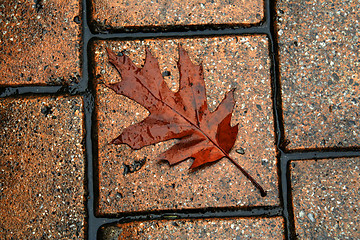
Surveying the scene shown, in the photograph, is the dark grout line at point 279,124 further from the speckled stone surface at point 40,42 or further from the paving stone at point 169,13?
the speckled stone surface at point 40,42

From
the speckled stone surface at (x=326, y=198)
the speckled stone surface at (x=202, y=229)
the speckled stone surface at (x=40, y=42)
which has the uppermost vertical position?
the speckled stone surface at (x=40, y=42)

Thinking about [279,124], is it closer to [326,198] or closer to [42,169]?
[326,198]

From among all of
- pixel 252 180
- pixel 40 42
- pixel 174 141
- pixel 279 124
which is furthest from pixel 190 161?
pixel 40 42

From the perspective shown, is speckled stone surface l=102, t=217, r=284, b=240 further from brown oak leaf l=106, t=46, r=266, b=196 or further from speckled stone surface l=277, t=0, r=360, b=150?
speckled stone surface l=277, t=0, r=360, b=150

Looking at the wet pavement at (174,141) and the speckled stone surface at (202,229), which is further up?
the wet pavement at (174,141)

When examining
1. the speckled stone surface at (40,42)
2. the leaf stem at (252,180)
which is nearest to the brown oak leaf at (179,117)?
the leaf stem at (252,180)

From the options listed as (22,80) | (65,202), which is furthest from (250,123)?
(22,80)

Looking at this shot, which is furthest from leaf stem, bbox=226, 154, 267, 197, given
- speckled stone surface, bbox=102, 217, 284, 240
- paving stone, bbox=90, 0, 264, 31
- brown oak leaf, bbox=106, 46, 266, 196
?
paving stone, bbox=90, 0, 264, 31
